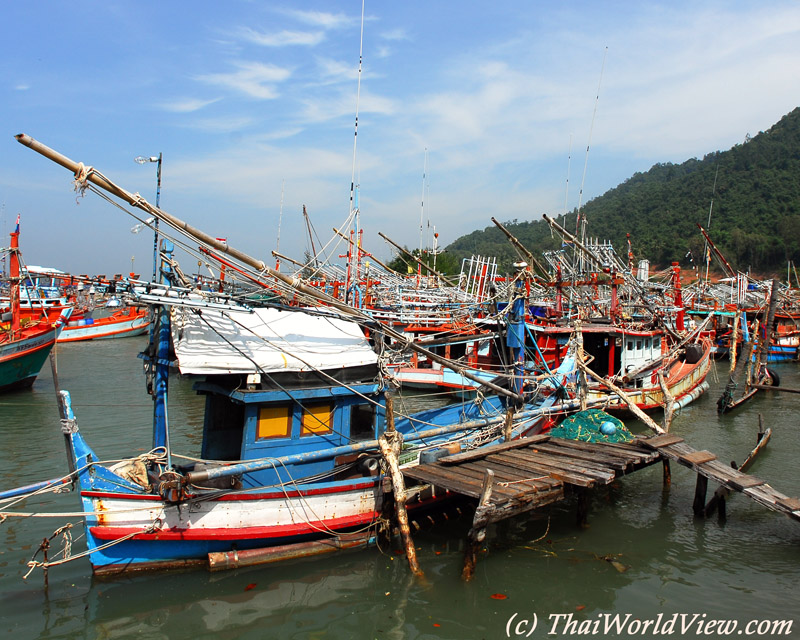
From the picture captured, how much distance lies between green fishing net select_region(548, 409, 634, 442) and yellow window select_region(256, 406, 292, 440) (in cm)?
656

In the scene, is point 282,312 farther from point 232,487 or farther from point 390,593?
point 390,593

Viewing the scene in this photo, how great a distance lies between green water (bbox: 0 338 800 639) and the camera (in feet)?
26.8

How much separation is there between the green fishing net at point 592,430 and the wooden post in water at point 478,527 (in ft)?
16.0

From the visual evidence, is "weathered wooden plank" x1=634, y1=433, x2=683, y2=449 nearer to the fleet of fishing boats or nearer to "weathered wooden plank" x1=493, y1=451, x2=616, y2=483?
the fleet of fishing boats

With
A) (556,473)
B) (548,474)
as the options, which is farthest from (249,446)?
(556,473)

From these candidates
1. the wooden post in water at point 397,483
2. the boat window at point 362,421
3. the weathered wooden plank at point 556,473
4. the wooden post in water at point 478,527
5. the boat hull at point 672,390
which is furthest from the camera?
the boat hull at point 672,390

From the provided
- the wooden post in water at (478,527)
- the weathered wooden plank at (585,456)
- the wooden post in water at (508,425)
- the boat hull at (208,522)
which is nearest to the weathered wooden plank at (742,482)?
the weathered wooden plank at (585,456)

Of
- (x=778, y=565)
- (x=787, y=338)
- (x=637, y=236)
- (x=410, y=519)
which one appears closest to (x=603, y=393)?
(x=778, y=565)

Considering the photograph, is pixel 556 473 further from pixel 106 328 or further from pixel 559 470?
pixel 106 328

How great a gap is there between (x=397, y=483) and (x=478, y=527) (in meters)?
1.53

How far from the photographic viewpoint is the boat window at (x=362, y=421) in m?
10.9

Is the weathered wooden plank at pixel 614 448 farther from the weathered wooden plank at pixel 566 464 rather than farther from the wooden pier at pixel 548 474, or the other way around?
the weathered wooden plank at pixel 566 464

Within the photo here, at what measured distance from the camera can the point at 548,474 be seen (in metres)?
→ 10.1

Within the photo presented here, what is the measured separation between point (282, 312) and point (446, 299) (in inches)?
910
